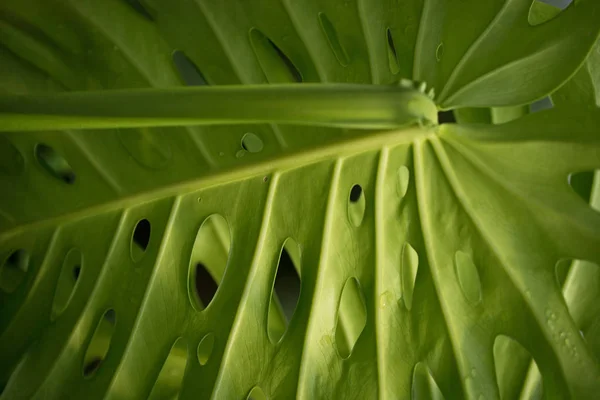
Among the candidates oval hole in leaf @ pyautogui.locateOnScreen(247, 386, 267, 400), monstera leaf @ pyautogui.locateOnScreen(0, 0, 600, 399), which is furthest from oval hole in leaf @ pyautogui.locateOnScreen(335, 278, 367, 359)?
oval hole in leaf @ pyautogui.locateOnScreen(247, 386, 267, 400)

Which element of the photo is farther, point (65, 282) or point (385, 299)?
point (65, 282)

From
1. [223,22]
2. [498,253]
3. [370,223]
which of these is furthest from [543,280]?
[223,22]

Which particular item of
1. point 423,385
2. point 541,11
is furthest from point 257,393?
point 541,11

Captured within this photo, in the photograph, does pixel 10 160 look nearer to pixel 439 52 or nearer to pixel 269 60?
pixel 269 60

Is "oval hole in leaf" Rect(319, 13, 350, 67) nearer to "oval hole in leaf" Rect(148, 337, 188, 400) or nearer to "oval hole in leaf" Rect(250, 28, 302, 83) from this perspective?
"oval hole in leaf" Rect(250, 28, 302, 83)

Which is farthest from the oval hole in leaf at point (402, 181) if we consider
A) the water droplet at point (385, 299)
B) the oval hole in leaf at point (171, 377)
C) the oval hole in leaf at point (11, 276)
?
the oval hole in leaf at point (11, 276)

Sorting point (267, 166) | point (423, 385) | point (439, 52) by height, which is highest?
point (439, 52)

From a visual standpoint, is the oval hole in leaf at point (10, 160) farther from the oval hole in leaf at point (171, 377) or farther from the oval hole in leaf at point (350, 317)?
the oval hole in leaf at point (350, 317)
